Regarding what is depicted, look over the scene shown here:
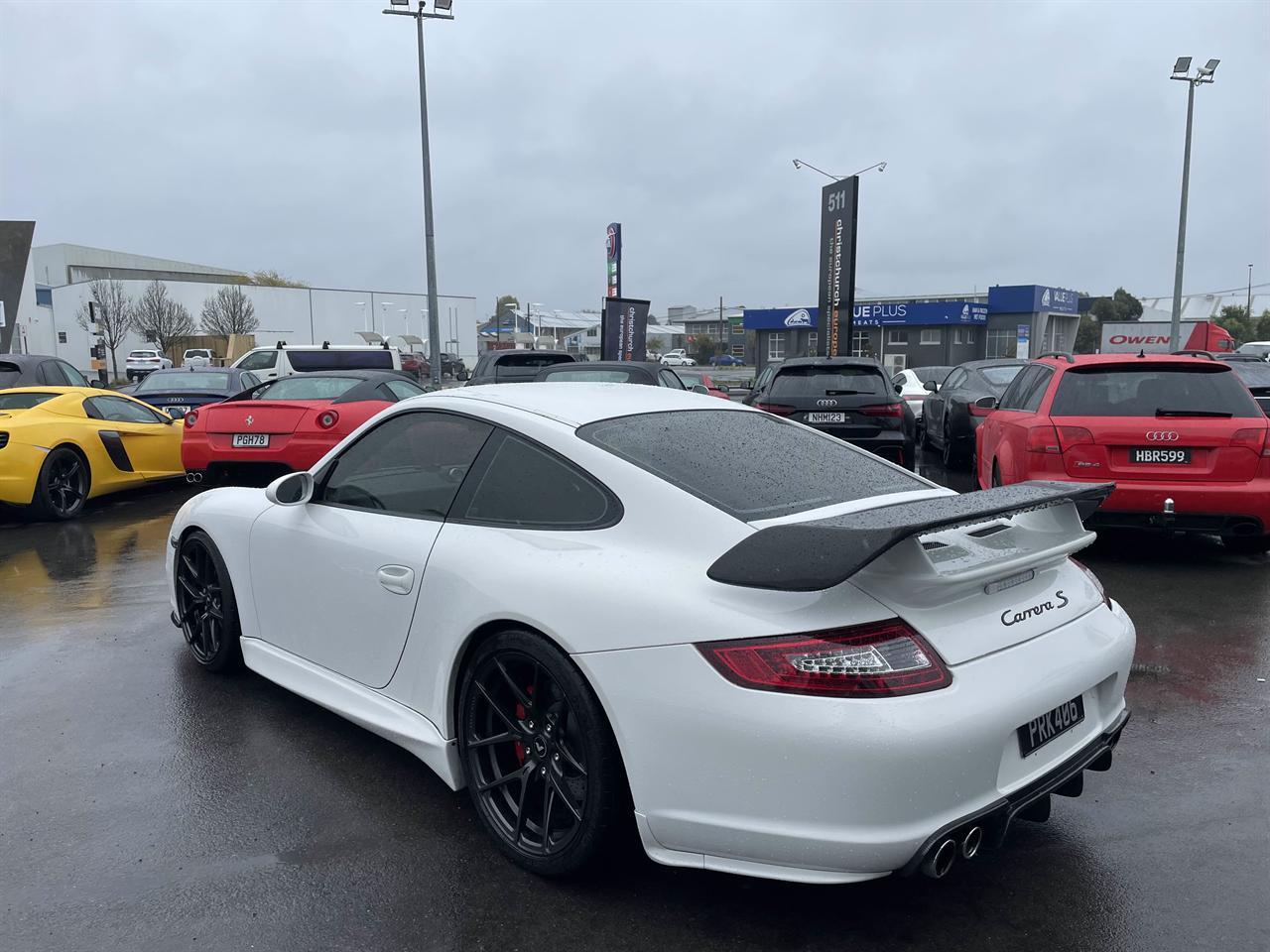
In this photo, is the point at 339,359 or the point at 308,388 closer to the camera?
the point at 308,388

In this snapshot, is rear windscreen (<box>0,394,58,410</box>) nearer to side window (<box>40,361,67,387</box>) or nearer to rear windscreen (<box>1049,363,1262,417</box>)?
side window (<box>40,361,67,387</box>)

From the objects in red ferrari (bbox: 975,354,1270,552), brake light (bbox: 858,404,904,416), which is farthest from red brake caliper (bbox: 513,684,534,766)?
brake light (bbox: 858,404,904,416)

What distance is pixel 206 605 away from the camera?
15.0ft

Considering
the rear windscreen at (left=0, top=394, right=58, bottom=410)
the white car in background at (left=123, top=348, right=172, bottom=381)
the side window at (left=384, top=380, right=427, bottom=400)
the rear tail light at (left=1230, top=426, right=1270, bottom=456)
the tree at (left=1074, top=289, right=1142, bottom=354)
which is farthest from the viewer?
the tree at (left=1074, top=289, right=1142, bottom=354)

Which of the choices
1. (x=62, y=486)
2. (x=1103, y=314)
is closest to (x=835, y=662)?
(x=62, y=486)

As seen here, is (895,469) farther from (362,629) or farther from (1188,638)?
(1188,638)

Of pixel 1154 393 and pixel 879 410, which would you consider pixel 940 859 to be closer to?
pixel 1154 393

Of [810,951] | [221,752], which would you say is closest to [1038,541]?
[810,951]

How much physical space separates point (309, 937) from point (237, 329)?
236 feet

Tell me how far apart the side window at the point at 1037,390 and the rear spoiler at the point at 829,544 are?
16.4ft

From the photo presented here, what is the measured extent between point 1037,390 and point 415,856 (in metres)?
6.26

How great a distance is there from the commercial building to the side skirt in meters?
57.4

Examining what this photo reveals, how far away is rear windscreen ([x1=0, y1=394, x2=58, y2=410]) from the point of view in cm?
949

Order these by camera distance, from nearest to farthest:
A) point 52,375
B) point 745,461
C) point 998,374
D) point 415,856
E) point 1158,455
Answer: point 415,856 < point 745,461 < point 1158,455 < point 52,375 < point 998,374
